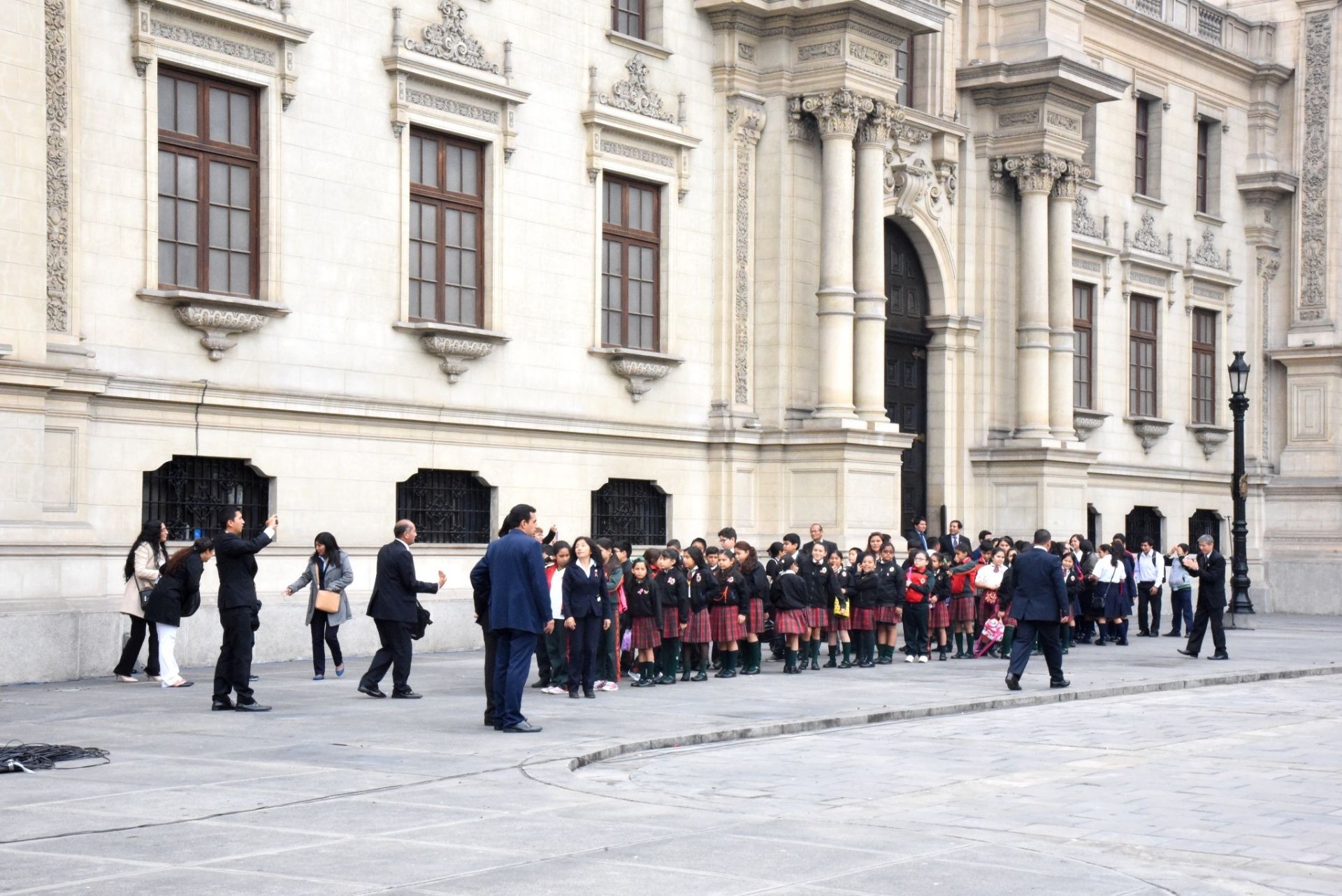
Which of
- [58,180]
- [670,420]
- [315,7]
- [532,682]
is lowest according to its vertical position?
[532,682]

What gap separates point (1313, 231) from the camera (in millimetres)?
41688

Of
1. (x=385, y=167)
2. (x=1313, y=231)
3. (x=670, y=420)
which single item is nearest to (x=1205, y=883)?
(x=385, y=167)

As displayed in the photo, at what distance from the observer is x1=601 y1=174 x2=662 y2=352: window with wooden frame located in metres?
26.7

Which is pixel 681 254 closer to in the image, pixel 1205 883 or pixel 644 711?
pixel 644 711

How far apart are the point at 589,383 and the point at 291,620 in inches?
256

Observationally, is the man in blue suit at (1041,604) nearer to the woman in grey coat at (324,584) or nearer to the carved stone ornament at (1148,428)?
the woman in grey coat at (324,584)

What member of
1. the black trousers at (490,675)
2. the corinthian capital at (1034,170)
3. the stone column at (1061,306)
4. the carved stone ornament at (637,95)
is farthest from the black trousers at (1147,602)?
the black trousers at (490,675)

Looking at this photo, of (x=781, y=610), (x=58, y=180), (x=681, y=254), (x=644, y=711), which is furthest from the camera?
(x=681, y=254)

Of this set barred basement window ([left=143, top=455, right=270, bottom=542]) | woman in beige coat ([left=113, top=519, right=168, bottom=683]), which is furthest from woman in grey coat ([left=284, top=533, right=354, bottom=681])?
barred basement window ([left=143, top=455, right=270, bottom=542])

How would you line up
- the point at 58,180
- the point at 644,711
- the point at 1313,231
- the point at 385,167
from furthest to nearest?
the point at 1313,231 → the point at 385,167 → the point at 58,180 → the point at 644,711

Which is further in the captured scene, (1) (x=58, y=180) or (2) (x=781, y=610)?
(2) (x=781, y=610)

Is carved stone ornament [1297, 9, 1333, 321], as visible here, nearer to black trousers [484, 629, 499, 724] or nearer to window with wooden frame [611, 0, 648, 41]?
window with wooden frame [611, 0, 648, 41]

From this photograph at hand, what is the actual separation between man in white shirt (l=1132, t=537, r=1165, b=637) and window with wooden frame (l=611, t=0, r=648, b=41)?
1190 centimetres

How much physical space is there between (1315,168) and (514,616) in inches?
1279
